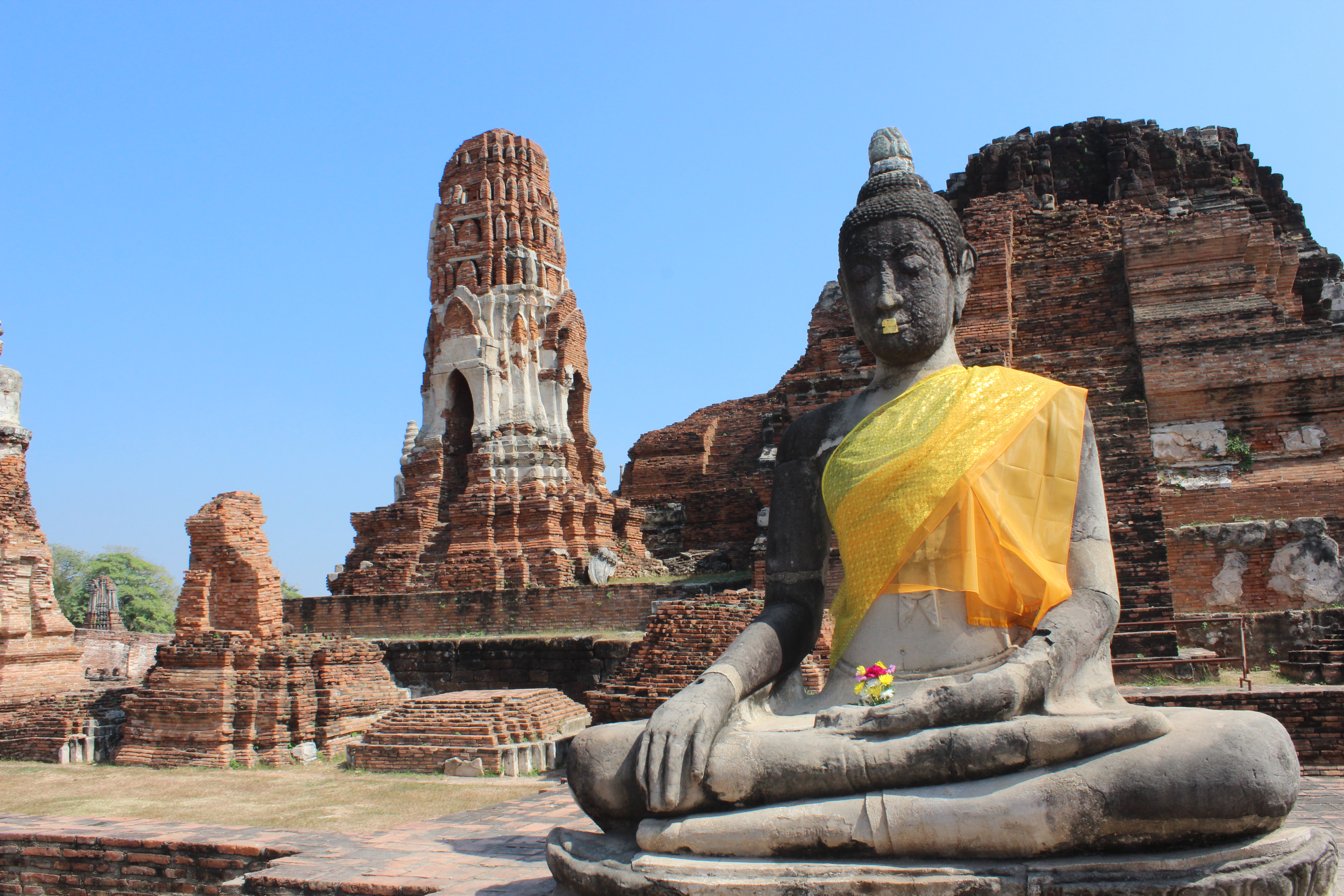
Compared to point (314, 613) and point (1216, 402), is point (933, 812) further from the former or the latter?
point (314, 613)

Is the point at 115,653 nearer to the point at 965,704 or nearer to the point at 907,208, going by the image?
the point at 907,208

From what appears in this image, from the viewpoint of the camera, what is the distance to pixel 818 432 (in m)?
4.06

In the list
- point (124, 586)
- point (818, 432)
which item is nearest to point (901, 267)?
point (818, 432)

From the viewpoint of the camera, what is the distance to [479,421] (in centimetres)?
1914

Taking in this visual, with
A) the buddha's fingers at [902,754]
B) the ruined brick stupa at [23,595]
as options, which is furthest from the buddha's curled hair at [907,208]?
the ruined brick stupa at [23,595]

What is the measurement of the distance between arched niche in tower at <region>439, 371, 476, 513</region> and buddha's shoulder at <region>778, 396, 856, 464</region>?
15.7 m

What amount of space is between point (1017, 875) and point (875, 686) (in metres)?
0.69

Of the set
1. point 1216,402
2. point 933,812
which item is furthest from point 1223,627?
point 933,812

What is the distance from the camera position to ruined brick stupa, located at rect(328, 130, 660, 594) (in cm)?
1781

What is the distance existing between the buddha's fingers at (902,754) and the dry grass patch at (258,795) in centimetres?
434

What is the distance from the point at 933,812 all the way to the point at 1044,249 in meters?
15.7

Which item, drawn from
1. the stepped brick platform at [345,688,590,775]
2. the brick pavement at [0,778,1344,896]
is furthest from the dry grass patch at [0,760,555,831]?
the brick pavement at [0,778,1344,896]

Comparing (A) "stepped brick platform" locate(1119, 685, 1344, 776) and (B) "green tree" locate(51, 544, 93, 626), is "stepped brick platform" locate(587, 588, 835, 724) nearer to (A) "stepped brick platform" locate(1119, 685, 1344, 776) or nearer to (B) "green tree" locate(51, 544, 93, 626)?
(A) "stepped brick platform" locate(1119, 685, 1344, 776)

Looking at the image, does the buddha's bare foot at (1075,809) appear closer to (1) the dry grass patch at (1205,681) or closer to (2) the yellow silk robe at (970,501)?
(2) the yellow silk robe at (970,501)
